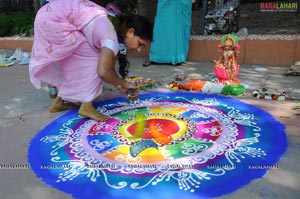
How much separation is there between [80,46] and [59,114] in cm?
73

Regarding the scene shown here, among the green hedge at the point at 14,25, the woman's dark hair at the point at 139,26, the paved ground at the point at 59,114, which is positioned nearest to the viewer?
the paved ground at the point at 59,114

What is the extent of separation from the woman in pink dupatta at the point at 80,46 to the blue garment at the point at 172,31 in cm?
218

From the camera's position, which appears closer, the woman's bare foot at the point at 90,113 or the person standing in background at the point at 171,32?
the woman's bare foot at the point at 90,113

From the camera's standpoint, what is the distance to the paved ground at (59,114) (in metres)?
1.96

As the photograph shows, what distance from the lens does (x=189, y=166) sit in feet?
7.17

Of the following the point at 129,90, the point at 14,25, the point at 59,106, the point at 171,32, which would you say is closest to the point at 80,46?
the point at 129,90

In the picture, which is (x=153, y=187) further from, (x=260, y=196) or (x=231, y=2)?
(x=231, y=2)

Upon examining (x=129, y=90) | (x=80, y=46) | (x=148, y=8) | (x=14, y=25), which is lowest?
(x=129, y=90)

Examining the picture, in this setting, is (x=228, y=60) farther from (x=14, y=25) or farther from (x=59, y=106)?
(x=14, y=25)

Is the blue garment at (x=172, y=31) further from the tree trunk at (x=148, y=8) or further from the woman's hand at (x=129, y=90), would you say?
the woman's hand at (x=129, y=90)

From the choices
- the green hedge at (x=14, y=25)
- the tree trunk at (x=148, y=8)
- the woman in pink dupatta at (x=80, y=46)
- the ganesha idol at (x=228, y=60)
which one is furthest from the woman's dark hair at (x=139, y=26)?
the green hedge at (x=14, y=25)

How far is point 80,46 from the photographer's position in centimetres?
295

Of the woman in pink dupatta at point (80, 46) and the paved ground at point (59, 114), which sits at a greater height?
the woman in pink dupatta at point (80, 46)

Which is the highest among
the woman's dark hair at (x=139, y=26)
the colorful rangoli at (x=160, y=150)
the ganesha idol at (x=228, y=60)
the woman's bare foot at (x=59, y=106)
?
the woman's dark hair at (x=139, y=26)
